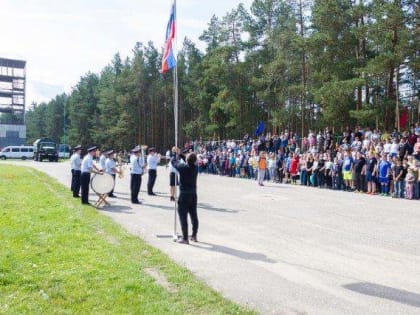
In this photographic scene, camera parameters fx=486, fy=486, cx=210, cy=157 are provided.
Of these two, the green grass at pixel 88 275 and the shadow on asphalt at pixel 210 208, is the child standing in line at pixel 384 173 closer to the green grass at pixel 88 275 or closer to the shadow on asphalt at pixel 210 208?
the shadow on asphalt at pixel 210 208

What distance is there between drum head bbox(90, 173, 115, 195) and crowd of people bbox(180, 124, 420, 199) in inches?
146

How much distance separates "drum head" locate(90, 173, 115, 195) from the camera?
53.5 feet

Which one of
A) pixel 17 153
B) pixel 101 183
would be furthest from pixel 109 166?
pixel 17 153

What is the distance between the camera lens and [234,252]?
377 inches

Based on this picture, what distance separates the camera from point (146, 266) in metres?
8.26

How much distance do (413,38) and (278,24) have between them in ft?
77.7

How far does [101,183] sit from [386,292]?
37.4ft

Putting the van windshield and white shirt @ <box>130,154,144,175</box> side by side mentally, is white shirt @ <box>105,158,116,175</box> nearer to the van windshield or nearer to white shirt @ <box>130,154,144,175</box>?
white shirt @ <box>130,154,144,175</box>

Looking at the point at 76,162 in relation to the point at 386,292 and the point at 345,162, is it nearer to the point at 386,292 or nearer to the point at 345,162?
the point at 345,162

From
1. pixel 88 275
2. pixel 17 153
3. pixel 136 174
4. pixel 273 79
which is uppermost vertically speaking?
pixel 273 79

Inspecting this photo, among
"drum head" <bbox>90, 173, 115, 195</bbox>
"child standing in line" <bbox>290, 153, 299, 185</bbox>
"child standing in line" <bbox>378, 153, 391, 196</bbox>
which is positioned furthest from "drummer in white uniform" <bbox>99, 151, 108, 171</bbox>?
"child standing in line" <bbox>290, 153, 299, 185</bbox>

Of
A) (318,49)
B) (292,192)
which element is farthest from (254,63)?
(292,192)

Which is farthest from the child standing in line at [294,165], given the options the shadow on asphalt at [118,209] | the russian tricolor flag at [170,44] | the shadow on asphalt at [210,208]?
the russian tricolor flag at [170,44]

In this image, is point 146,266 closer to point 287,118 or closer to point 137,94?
point 287,118
